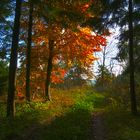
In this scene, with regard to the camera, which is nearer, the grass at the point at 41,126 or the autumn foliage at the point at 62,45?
the grass at the point at 41,126

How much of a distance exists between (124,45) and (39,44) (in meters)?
9.00

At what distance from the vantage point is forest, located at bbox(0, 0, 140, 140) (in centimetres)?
1616

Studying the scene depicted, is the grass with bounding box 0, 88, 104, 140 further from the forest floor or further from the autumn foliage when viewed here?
the autumn foliage

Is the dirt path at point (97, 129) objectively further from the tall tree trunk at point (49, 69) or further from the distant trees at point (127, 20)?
the tall tree trunk at point (49, 69)

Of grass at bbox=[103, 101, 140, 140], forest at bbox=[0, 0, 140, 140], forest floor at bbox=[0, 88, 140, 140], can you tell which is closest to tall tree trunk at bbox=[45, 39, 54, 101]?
forest at bbox=[0, 0, 140, 140]

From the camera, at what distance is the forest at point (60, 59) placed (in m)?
16.2

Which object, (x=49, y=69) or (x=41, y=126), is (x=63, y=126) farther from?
(x=49, y=69)

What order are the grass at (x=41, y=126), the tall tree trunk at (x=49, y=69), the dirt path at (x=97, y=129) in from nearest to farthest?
1. the grass at (x=41, y=126)
2. the dirt path at (x=97, y=129)
3. the tall tree trunk at (x=49, y=69)

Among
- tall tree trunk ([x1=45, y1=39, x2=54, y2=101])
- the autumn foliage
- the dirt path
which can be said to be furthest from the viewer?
tall tree trunk ([x1=45, y1=39, x2=54, y2=101])

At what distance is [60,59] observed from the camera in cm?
3033

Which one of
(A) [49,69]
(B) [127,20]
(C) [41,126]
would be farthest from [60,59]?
(C) [41,126]

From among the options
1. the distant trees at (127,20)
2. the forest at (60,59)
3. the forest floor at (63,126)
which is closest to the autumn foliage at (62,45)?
the forest at (60,59)

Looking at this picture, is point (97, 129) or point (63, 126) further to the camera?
point (97, 129)

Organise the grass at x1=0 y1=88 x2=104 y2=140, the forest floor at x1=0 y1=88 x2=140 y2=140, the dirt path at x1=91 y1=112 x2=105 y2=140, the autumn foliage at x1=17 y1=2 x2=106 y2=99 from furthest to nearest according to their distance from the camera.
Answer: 1. the autumn foliage at x1=17 y1=2 x2=106 y2=99
2. the dirt path at x1=91 y1=112 x2=105 y2=140
3. the forest floor at x1=0 y1=88 x2=140 y2=140
4. the grass at x1=0 y1=88 x2=104 y2=140
